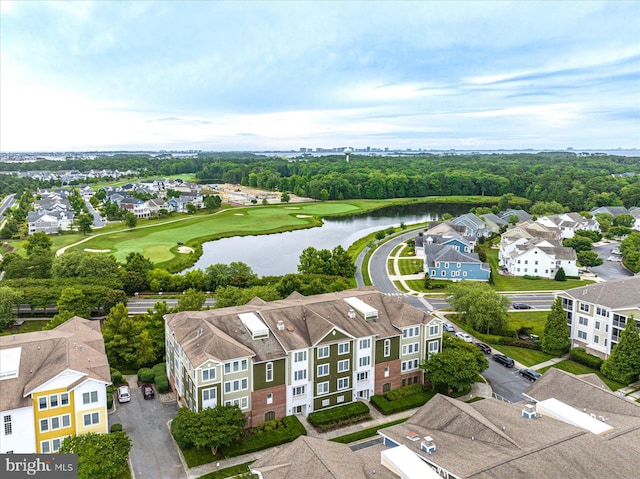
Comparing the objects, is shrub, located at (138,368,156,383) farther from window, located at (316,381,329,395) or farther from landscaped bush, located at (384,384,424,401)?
landscaped bush, located at (384,384,424,401)

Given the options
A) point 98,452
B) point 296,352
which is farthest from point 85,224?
point 98,452

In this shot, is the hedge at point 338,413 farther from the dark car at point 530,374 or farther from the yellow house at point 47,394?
the dark car at point 530,374

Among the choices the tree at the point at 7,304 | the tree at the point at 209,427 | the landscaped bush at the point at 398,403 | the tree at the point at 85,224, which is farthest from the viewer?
the tree at the point at 85,224

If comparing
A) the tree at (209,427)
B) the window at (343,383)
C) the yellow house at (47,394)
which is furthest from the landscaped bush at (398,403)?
the yellow house at (47,394)

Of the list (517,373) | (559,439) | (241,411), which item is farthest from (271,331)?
(517,373)

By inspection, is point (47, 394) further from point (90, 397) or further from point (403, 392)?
point (403, 392)

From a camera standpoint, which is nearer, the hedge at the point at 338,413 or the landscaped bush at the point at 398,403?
the hedge at the point at 338,413
